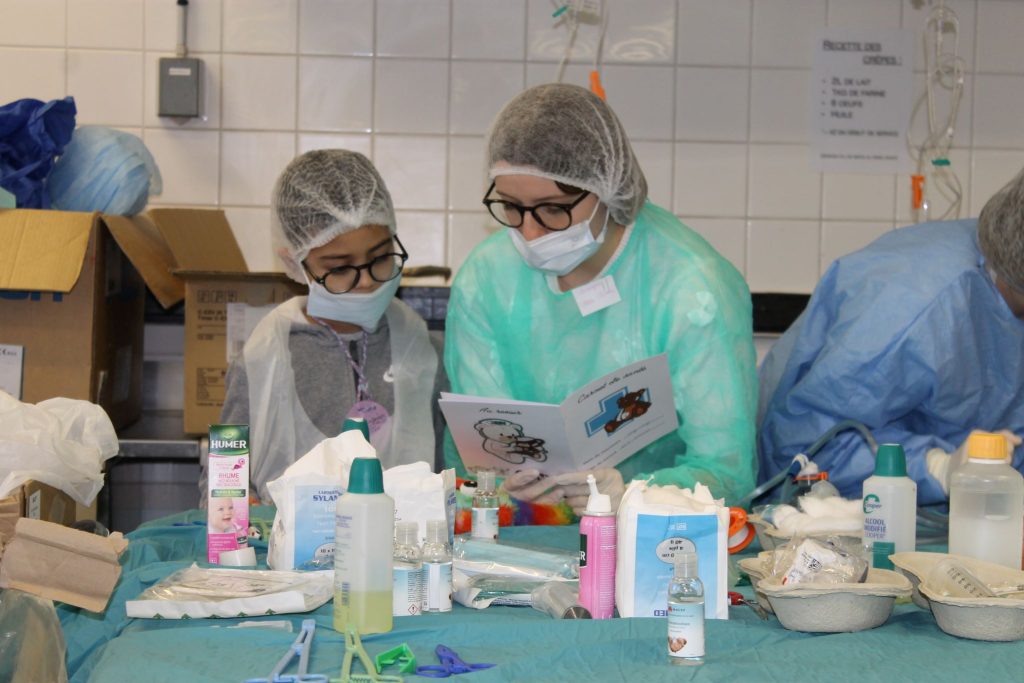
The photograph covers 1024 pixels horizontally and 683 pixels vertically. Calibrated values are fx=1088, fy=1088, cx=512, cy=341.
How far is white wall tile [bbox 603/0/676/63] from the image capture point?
11.9 ft

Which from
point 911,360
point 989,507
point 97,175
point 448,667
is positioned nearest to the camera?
point 448,667

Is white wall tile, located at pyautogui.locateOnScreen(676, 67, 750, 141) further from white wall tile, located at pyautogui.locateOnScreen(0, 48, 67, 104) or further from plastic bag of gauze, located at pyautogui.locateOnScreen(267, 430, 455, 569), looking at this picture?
plastic bag of gauze, located at pyautogui.locateOnScreen(267, 430, 455, 569)

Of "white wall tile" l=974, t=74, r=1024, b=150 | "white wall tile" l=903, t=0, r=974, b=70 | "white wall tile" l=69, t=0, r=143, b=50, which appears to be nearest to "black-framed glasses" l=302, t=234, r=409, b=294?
"white wall tile" l=69, t=0, r=143, b=50

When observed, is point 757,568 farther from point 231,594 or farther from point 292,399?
point 292,399

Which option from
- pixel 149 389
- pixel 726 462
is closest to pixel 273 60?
pixel 149 389

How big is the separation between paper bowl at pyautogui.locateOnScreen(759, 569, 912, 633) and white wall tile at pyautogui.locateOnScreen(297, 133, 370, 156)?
2.58 meters

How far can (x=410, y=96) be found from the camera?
362cm

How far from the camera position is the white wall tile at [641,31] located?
3.62 m

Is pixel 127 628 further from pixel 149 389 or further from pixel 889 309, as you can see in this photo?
pixel 149 389

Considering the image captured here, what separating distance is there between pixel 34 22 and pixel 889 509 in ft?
10.3

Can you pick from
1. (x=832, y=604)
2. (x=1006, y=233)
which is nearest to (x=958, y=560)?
(x=832, y=604)

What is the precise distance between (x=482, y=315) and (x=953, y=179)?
2066mm

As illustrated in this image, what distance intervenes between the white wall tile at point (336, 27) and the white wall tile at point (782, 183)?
135 cm

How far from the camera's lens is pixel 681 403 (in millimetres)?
2254
